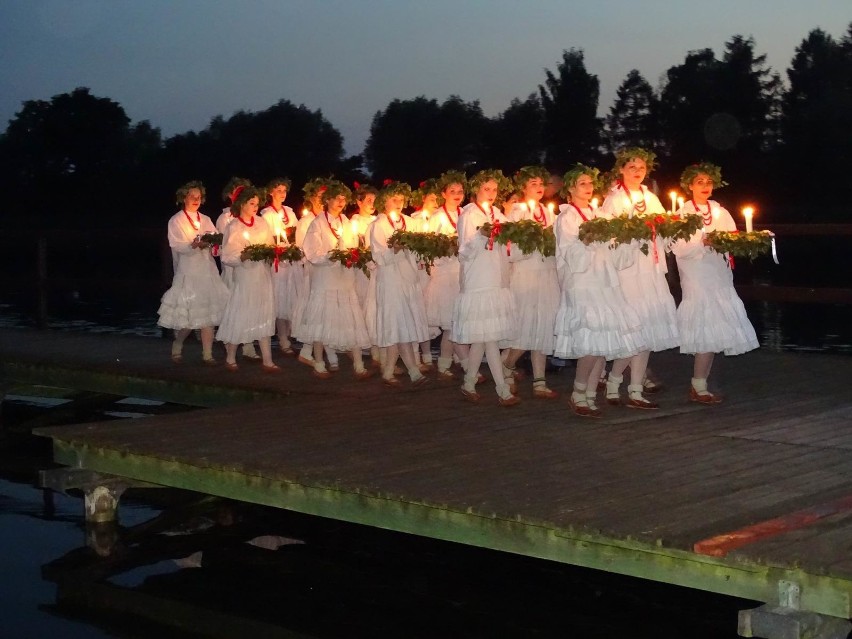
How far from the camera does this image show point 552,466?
24.0ft

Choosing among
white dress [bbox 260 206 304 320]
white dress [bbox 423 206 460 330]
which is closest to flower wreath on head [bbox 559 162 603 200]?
white dress [bbox 423 206 460 330]

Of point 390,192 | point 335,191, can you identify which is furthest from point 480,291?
point 335,191

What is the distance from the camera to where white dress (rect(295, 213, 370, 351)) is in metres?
11.4

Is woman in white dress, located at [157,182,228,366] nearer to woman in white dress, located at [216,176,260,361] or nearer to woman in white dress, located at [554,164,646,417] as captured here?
woman in white dress, located at [216,176,260,361]

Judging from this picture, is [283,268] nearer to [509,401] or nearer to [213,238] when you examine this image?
[213,238]

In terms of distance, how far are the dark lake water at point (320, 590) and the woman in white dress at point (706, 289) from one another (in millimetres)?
2202

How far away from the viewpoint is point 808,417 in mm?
8992

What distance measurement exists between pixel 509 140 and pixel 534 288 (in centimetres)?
6259

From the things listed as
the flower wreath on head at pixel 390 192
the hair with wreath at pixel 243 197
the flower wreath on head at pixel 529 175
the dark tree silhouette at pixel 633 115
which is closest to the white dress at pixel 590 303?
the flower wreath on head at pixel 529 175

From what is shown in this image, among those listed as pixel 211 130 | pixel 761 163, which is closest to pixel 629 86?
pixel 761 163

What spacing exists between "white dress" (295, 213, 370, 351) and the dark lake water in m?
2.19

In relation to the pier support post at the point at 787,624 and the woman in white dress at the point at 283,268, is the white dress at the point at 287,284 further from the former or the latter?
the pier support post at the point at 787,624

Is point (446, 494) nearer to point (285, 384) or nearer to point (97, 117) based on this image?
point (285, 384)

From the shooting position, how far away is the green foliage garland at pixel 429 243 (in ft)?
33.6
